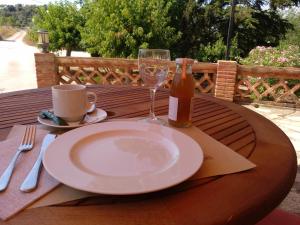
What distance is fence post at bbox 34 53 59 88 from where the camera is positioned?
129 inches

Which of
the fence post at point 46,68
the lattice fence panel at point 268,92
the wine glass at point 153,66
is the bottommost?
the lattice fence panel at point 268,92

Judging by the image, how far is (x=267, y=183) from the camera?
486 millimetres

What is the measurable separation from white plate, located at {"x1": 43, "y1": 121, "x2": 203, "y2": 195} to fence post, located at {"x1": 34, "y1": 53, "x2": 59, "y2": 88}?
116 inches

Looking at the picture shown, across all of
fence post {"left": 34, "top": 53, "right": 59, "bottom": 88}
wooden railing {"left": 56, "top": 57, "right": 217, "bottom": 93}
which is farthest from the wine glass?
fence post {"left": 34, "top": 53, "right": 59, "bottom": 88}

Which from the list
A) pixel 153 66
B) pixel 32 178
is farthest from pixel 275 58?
pixel 32 178

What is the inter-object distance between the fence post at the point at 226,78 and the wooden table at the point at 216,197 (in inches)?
100

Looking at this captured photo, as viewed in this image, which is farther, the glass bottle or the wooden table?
the glass bottle

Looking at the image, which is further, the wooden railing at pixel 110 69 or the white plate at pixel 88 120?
the wooden railing at pixel 110 69

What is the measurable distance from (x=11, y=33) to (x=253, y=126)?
95.3 ft

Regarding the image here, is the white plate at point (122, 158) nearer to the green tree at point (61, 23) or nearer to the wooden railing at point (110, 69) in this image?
the wooden railing at point (110, 69)

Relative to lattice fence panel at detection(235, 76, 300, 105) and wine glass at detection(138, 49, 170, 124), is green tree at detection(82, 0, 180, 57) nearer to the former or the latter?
lattice fence panel at detection(235, 76, 300, 105)

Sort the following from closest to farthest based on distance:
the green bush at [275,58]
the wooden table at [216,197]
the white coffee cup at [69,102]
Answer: the wooden table at [216,197], the white coffee cup at [69,102], the green bush at [275,58]

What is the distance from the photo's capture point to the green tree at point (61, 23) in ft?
24.2

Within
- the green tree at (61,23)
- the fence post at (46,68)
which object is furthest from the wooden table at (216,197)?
the green tree at (61,23)
